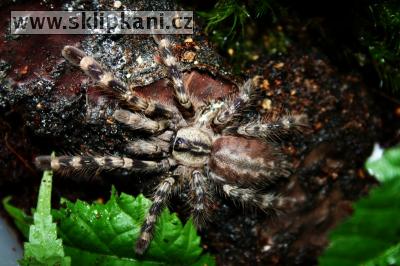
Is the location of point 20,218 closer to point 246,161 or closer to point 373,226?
point 246,161

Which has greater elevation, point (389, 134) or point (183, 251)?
point (389, 134)

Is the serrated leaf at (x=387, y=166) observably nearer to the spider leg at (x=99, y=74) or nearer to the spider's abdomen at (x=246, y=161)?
the spider's abdomen at (x=246, y=161)

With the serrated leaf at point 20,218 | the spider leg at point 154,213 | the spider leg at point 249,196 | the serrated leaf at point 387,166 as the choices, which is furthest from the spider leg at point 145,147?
the serrated leaf at point 387,166

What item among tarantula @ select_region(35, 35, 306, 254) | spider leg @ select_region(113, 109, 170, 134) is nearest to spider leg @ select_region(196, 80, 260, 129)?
tarantula @ select_region(35, 35, 306, 254)

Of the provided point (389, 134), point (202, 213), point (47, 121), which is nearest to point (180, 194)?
point (202, 213)

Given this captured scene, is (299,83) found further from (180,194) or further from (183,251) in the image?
(183,251)
